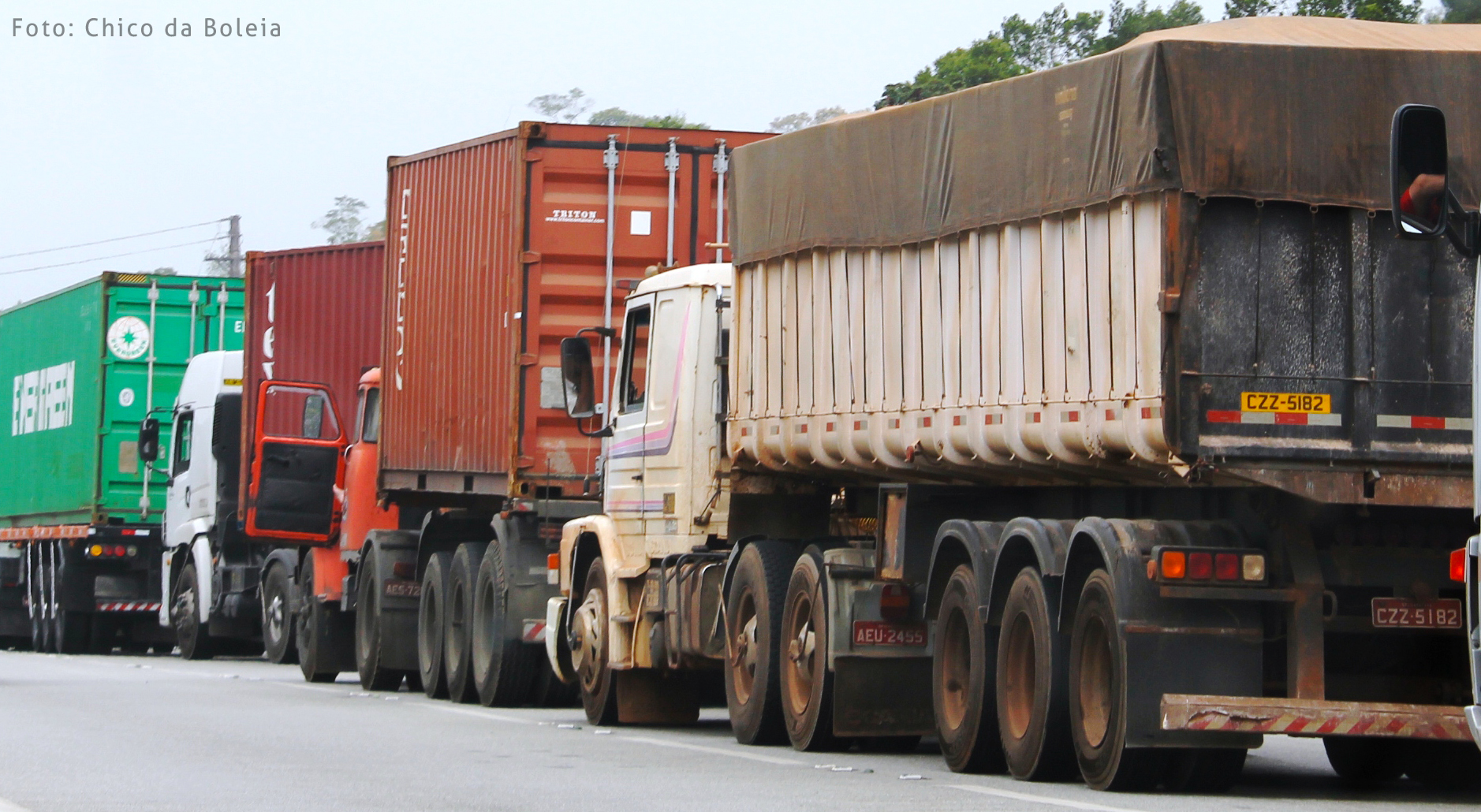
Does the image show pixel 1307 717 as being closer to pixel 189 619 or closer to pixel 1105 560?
pixel 1105 560

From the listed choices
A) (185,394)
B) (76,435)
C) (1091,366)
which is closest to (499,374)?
(1091,366)

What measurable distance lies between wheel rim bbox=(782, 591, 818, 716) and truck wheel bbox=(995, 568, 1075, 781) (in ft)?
5.87

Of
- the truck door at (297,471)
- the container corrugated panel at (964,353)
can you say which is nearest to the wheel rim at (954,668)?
the container corrugated panel at (964,353)

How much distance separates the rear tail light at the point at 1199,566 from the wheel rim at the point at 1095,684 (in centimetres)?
54

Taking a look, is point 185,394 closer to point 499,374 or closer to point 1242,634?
point 499,374

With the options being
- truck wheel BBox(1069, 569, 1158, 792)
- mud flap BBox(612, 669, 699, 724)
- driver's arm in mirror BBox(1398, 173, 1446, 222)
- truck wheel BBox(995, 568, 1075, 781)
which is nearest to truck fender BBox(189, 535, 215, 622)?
mud flap BBox(612, 669, 699, 724)

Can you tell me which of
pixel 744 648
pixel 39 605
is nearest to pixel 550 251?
pixel 744 648

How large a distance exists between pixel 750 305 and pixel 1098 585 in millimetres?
4287

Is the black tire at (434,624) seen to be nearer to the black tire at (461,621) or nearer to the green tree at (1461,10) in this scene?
the black tire at (461,621)

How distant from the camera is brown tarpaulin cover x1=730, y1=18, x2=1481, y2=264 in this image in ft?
32.0

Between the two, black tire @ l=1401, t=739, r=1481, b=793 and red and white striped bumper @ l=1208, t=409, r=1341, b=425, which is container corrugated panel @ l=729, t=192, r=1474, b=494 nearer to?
red and white striped bumper @ l=1208, t=409, r=1341, b=425

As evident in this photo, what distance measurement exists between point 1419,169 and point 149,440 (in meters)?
20.6

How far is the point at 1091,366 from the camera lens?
10164 millimetres

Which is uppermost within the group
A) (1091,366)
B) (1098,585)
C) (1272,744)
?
(1091,366)
